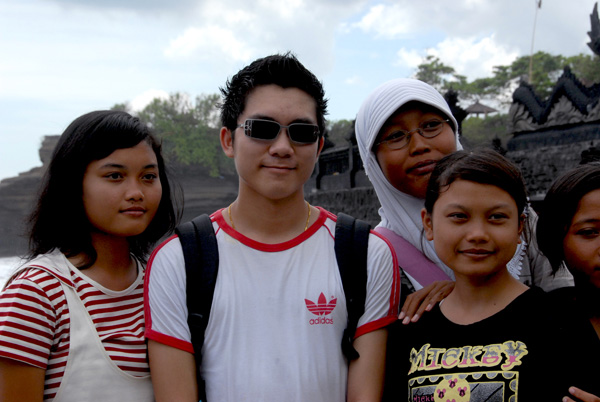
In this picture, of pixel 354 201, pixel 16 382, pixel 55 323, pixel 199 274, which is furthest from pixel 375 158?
pixel 354 201

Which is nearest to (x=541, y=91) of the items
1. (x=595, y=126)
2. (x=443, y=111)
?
(x=595, y=126)

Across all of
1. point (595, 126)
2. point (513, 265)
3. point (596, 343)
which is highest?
point (595, 126)

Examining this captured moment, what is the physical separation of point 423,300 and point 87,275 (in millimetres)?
1126

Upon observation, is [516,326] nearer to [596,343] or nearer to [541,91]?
[596,343]

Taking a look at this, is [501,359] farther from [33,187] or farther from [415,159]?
[33,187]

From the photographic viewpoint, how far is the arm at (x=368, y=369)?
1667 mm

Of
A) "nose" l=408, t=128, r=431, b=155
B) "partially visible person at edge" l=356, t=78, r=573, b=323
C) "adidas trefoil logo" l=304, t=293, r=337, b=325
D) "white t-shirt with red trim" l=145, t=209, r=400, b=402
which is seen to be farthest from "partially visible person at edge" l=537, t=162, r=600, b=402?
"adidas trefoil logo" l=304, t=293, r=337, b=325

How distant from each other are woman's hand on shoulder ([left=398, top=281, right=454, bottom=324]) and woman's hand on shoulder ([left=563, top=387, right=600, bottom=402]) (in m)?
0.46

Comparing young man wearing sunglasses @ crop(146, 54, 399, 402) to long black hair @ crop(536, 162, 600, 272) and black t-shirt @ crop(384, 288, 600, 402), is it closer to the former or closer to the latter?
black t-shirt @ crop(384, 288, 600, 402)

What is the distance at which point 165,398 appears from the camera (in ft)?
5.24

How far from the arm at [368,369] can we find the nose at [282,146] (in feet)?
2.02

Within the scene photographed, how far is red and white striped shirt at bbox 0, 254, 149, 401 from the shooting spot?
161 centimetres

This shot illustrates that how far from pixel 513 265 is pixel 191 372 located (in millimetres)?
1242

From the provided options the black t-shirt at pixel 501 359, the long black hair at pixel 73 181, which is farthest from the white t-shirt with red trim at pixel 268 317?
the long black hair at pixel 73 181
